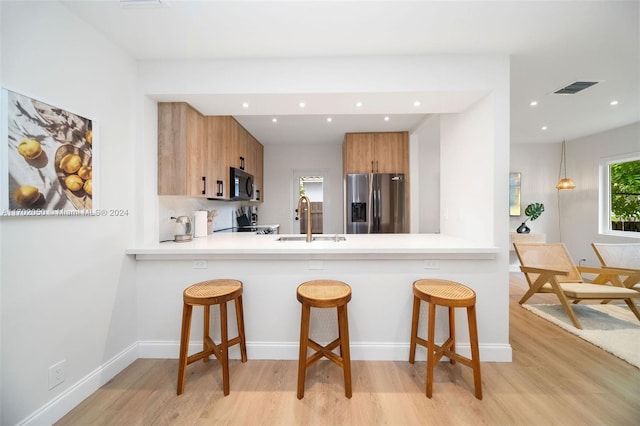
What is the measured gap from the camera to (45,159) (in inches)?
53.6

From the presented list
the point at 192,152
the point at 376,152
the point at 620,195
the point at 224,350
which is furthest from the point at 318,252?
the point at 620,195

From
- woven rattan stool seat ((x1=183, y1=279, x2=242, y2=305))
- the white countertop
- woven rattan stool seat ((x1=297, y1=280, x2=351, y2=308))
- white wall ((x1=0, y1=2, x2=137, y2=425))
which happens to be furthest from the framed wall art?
woven rattan stool seat ((x1=297, y1=280, x2=351, y2=308))

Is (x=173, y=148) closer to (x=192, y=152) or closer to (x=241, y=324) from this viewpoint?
(x=192, y=152)

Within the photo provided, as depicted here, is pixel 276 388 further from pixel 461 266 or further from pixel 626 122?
pixel 626 122

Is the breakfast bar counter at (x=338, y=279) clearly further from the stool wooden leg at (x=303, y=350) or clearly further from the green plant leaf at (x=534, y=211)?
the green plant leaf at (x=534, y=211)

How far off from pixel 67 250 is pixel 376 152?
386 cm

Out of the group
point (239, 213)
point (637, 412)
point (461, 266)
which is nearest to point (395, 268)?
point (461, 266)

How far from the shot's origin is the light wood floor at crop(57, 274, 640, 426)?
1452mm

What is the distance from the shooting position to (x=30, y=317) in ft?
4.33

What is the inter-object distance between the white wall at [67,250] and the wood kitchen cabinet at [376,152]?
9.87ft

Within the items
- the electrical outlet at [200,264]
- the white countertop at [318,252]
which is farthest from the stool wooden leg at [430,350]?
the electrical outlet at [200,264]

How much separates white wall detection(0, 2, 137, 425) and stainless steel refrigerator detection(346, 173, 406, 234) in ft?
9.90

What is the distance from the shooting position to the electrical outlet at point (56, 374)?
142cm

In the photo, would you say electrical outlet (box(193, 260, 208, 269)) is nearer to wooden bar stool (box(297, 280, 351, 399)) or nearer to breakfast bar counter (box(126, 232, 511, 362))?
breakfast bar counter (box(126, 232, 511, 362))
